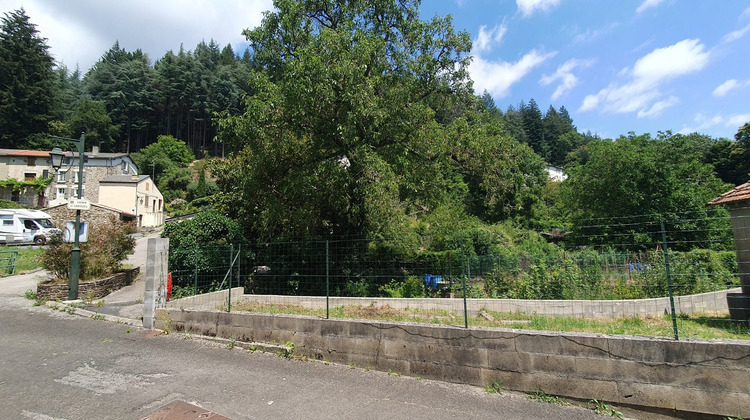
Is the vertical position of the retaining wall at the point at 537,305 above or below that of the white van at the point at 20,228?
below

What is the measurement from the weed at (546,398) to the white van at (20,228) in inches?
1293

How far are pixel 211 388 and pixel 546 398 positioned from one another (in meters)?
4.51

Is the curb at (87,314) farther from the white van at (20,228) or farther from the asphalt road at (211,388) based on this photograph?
the white van at (20,228)

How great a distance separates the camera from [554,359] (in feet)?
15.4

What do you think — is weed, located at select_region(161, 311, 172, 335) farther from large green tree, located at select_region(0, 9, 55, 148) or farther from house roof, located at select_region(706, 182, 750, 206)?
large green tree, located at select_region(0, 9, 55, 148)

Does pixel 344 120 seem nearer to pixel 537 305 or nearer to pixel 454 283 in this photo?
→ pixel 454 283

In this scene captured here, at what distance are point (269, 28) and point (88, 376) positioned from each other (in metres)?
12.9

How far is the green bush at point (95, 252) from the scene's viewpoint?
481 inches

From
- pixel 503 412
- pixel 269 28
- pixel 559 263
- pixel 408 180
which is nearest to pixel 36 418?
pixel 503 412

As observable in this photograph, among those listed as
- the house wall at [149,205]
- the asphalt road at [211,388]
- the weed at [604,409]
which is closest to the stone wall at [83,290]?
the asphalt road at [211,388]

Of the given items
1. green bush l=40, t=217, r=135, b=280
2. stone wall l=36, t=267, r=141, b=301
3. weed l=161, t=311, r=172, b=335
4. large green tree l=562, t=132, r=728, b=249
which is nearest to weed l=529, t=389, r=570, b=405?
weed l=161, t=311, r=172, b=335

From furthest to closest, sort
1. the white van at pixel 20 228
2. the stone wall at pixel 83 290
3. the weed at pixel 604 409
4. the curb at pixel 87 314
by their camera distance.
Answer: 1. the white van at pixel 20 228
2. the stone wall at pixel 83 290
3. the curb at pixel 87 314
4. the weed at pixel 604 409

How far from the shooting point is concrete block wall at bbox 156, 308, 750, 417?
4.04 meters

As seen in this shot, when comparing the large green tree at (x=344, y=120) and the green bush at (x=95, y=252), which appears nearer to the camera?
Answer: the large green tree at (x=344, y=120)
